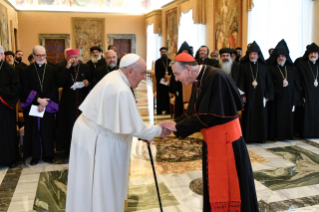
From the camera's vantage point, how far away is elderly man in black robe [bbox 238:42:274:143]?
20.7ft

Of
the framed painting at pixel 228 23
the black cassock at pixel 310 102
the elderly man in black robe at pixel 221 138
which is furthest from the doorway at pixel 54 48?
the elderly man in black robe at pixel 221 138

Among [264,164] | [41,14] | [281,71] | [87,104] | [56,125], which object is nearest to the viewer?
[87,104]

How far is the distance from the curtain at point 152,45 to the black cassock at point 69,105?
1255cm

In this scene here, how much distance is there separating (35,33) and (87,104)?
18.1 m

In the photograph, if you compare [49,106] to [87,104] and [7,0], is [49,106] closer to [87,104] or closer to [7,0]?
[87,104]

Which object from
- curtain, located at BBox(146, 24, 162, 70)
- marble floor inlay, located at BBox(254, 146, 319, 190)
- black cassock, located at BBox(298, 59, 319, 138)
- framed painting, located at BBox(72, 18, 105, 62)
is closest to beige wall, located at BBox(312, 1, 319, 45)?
black cassock, located at BBox(298, 59, 319, 138)

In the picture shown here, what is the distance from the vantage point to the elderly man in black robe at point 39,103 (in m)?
4.93

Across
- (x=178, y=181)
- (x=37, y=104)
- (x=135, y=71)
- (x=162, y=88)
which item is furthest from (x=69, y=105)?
(x=162, y=88)

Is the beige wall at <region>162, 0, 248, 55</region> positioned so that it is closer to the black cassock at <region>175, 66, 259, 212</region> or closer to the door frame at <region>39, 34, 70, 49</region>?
the door frame at <region>39, 34, 70, 49</region>

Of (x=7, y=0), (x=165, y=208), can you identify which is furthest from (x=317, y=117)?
(x=7, y=0)

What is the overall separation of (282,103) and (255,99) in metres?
0.64

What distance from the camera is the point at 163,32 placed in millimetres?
16828

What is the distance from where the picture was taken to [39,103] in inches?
194

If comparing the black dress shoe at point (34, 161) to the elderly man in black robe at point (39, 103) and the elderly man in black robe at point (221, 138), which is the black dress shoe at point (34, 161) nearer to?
the elderly man in black robe at point (39, 103)
